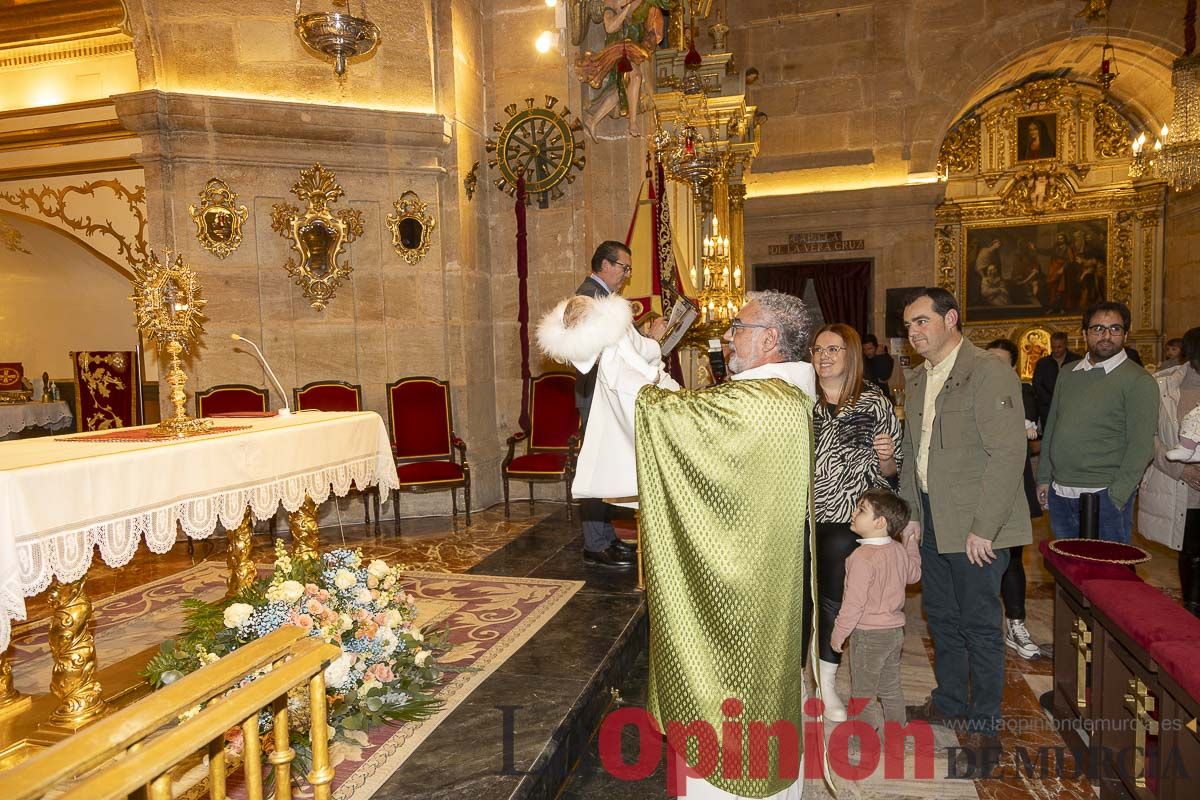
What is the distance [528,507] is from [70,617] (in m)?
4.93

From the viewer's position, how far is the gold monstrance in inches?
156

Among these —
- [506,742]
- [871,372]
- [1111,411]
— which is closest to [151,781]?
[506,742]

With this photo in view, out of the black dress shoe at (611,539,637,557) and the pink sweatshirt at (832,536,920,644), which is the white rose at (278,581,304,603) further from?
the black dress shoe at (611,539,637,557)

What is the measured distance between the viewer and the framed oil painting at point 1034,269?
14461 mm

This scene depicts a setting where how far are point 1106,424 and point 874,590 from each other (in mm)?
1868

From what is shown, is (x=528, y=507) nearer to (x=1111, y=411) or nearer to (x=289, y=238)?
(x=289, y=238)

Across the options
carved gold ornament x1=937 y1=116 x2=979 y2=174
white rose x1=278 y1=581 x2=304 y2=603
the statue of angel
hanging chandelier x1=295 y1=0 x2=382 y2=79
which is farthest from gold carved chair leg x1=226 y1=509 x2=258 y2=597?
carved gold ornament x1=937 y1=116 x2=979 y2=174

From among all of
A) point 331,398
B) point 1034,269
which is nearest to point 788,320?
point 331,398

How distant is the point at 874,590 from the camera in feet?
10.2

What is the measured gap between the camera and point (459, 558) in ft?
18.9

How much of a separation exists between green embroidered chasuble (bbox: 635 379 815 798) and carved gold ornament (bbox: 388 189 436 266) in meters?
5.62

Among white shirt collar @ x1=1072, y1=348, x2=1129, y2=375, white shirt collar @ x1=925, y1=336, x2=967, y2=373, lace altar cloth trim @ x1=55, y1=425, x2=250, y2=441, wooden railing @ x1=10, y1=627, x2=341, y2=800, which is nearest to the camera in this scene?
wooden railing @ x1=10, y1=627, x2=341, y2=800

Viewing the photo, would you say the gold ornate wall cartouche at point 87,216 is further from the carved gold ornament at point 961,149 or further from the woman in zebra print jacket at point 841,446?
the carved gold ornament at point 961,149

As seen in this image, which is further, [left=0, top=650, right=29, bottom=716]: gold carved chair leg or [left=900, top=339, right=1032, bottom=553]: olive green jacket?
[left=0, top=650, right=29, bottom=716]: gold carved chair leg
